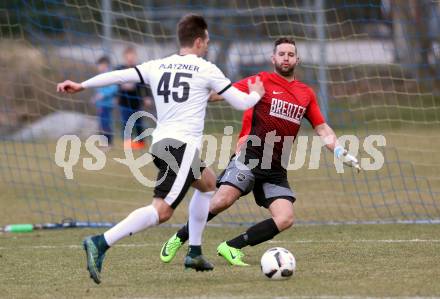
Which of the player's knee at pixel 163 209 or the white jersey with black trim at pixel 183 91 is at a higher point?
the white jersey with black trim at pixel 183 91

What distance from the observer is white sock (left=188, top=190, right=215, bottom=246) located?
723cm

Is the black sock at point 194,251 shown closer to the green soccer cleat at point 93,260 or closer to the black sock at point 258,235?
the black sock at point 258,235

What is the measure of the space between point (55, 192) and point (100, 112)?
529 cm

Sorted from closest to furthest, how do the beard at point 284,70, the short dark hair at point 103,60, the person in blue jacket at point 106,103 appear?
1. the beard at point 284,70
2. the short dark hair at point 103,60
3. the person in blue jacket at point 106,103

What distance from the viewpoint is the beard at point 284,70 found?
802cm

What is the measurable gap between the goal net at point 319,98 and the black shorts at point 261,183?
9.60 feet

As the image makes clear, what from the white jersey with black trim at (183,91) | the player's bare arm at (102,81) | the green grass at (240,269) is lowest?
the green grass at (240,269)

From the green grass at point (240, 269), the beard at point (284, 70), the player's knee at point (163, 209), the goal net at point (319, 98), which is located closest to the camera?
the green grass at point (240, 269)

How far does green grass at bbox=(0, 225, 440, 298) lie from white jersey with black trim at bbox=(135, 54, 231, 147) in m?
1.08

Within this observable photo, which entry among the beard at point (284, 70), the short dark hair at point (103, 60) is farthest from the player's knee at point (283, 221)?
the short dark hair at point (103, 60)

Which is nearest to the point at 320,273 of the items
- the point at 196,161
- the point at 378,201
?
the point at 196,161

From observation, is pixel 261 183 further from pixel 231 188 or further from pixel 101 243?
pixel 101 243

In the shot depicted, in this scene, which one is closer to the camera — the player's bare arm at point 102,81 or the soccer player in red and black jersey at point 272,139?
the player's bare arm at point 102,81

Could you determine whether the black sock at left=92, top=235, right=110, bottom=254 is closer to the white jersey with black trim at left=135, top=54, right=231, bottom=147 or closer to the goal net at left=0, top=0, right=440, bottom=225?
the white jersey with black trim at left=135, top=54, right=231, bottom=147
